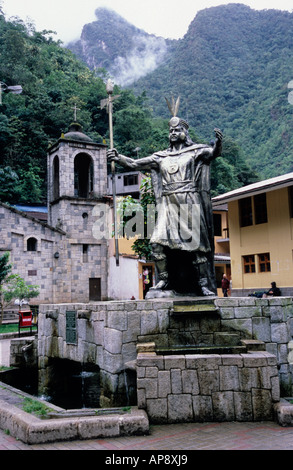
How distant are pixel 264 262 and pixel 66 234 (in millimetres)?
14563

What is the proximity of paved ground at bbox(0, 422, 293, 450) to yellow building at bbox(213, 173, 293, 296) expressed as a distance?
14.6 meters

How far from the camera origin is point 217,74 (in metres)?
86.9

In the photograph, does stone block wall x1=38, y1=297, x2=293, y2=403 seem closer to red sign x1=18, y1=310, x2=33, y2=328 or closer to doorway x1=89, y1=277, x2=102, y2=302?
red sign x1=18, y1=310, x2=33, y2=328

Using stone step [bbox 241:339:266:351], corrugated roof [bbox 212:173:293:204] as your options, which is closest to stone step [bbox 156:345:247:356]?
stone step [bbox 241:339:266:351]

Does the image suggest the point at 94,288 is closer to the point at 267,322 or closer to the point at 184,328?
the point at 184,328

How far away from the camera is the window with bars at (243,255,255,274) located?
22292 millimetres

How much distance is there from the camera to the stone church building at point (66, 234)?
28.4 meters

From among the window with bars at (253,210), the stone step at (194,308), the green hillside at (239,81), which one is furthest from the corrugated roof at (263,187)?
the green hillside at (239,81)

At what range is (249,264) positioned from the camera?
73.8 feet

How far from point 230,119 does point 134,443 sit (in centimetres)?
6359

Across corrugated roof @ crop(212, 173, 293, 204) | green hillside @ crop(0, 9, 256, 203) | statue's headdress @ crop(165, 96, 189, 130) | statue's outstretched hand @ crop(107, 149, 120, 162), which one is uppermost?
green hillside @ crop(0, 9, 256, 203)

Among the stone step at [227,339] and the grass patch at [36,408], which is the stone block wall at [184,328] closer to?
the stone step at [227,339]

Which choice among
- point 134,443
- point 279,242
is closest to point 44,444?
point 134,443

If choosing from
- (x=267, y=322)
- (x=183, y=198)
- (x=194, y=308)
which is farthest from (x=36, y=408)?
(x=183, y=198)
